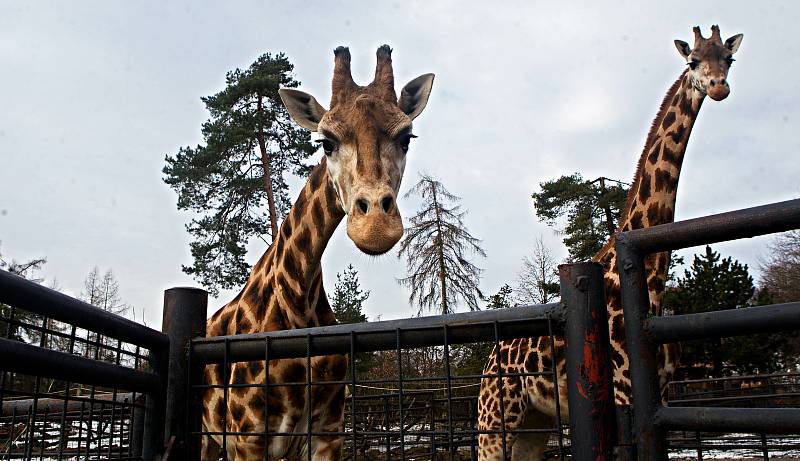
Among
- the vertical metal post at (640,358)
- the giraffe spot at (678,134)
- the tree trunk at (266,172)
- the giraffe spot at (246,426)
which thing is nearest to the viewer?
the vertical metal post at (640,358)

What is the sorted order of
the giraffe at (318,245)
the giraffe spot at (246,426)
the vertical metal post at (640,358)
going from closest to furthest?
the vertical metal post at (640,358) < the giraffe at (318,245) < the giraffe spot at (246,426)

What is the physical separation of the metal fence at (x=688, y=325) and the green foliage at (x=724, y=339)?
17.9 metres

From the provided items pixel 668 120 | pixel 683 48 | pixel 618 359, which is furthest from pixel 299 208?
pixel 683 48

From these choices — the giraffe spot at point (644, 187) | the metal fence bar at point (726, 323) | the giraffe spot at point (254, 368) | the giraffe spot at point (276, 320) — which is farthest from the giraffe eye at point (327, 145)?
the giraffe spot at point (644, 187)

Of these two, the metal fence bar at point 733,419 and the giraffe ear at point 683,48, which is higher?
the giraffe ear at point 683,48

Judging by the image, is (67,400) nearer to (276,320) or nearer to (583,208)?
(276,320)

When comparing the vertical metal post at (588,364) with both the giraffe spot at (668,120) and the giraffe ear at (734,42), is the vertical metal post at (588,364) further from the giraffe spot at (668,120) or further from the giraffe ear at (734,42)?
the giraffe ear at (734,42)

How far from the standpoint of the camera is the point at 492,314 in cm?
172

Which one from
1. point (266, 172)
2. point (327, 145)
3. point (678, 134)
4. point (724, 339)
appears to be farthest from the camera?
point (266, 172)

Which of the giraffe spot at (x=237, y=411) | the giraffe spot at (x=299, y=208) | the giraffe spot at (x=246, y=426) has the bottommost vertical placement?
the giraffe spot at (x=246, y=426)

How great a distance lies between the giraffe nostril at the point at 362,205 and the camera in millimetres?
3066

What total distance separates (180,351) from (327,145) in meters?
1.82

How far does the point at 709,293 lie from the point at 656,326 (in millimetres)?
20334

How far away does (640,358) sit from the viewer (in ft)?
5.04
